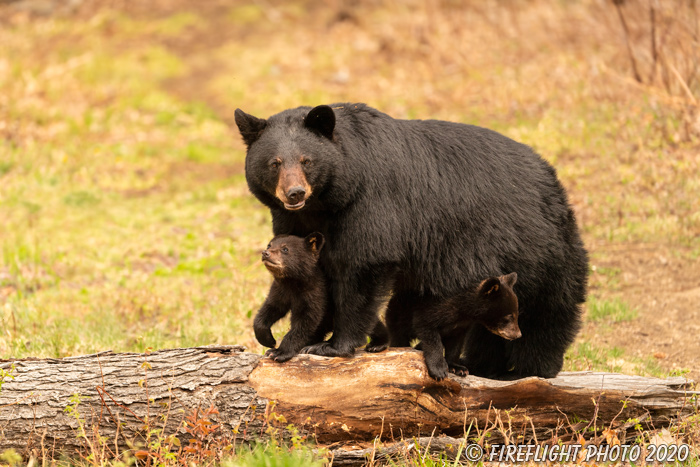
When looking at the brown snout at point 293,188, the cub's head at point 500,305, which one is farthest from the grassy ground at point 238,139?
the brown snout at point 293,188

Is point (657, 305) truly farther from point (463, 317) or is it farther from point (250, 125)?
point (250, 125)

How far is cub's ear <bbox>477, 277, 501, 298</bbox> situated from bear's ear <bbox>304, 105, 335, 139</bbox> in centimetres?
150

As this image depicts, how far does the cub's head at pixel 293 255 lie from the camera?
4.86m

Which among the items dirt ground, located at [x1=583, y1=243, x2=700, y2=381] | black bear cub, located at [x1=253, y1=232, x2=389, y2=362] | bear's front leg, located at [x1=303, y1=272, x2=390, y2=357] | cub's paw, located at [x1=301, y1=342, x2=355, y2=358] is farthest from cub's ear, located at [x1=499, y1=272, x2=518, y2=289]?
dirt ground, located at [x1=583, y1=243, x2=700, y2=381]

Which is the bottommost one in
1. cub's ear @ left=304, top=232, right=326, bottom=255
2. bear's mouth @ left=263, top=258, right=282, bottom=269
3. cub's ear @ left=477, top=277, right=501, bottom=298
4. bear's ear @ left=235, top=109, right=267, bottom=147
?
cub's ear @ left=477, top=277, right=501, bottom=298

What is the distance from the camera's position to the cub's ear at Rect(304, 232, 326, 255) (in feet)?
16.3

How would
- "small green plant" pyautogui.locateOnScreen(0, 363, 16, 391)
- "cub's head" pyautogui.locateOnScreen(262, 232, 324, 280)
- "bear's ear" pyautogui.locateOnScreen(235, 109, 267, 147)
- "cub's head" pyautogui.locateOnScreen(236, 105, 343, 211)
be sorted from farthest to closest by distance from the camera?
"bear's ear" pyautogui.locateOnScreen(235, 109, 267, 147)
"cub's head" pyautogui.locateOnScreen(262, 232, 324, 280)
"cub's head" pyautogui.locateOnScreen(236, 105, 343, 211)
"small green plant" pyautogui.locateOnScreen(0, 363, 16, 391)

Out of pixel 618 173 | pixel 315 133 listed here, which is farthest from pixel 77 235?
pixel 618 173

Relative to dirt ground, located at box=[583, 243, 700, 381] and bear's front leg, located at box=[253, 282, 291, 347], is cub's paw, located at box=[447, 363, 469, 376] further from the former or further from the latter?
dirt ground, located at box=[583, 243, 700, 381]

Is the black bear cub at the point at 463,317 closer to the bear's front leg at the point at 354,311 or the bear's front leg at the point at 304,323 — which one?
the bear's front leg at the point at 354,311

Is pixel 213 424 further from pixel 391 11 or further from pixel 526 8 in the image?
pixel 391 11

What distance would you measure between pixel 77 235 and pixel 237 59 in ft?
29.8

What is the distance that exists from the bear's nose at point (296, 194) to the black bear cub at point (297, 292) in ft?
1.54

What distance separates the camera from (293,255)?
4906 millimetres
